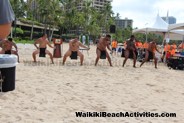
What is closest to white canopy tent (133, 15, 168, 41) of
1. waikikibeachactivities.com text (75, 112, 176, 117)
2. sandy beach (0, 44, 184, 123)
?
sandy beach (0, 44, 184, 123)

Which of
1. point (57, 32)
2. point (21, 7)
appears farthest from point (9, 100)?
point (57, 32)

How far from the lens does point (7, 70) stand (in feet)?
11.6

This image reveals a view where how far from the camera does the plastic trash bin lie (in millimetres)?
3303

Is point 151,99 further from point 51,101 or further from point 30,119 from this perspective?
point 30,119

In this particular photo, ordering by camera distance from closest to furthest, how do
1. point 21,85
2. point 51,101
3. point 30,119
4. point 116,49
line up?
point 30,119 < point 51,101 < point 21,85 < point 116,49

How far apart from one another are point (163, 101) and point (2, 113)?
2832 millimetres

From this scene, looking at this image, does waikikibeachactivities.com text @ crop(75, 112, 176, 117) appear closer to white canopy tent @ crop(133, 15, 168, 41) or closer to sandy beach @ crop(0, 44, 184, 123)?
sandy beach @ crop(0, 44, 184, 123)

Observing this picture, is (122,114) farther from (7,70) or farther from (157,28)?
(157,28)

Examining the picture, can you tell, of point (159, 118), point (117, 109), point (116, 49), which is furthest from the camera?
point (116, 49)

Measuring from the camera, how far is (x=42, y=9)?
155 feet

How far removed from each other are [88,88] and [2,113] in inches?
104

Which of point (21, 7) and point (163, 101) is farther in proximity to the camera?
point (21, 7)

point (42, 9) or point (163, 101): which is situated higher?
point (42, 9)

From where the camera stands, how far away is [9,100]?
179 inches
